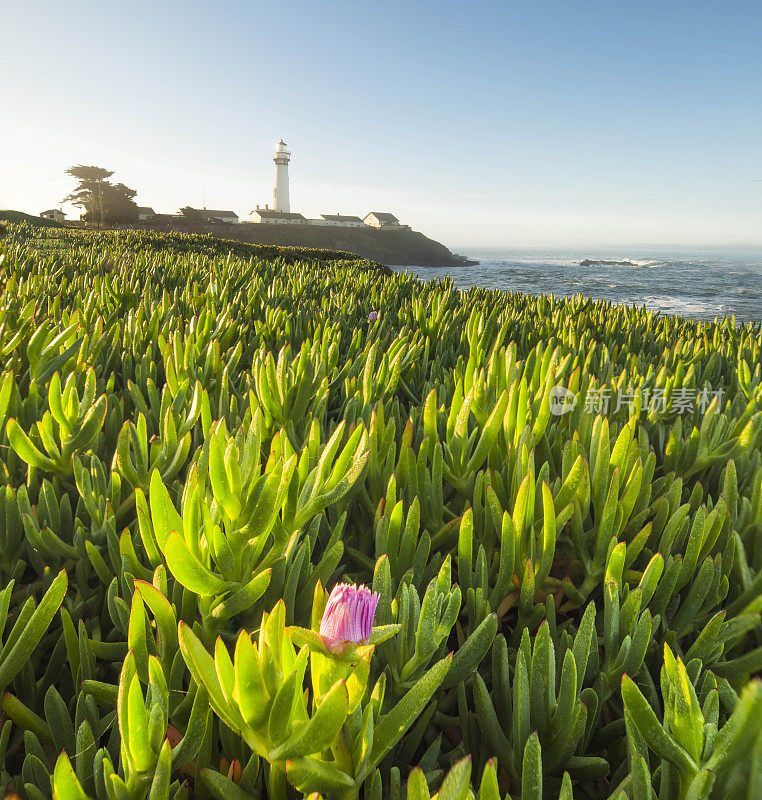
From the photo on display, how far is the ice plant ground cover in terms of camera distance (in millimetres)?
456

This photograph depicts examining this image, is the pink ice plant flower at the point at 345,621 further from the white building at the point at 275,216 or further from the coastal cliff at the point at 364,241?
the white building at the point at 275,216

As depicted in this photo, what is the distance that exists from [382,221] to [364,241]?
53.7 ft

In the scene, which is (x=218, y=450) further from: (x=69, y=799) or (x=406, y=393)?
(x=406, y=393)

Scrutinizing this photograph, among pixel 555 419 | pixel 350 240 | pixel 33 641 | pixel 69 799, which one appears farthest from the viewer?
pixel 350 240

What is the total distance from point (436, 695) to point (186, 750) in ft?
1.07

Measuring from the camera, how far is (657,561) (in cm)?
66

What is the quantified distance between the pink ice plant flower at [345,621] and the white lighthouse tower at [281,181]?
74255 millimetres

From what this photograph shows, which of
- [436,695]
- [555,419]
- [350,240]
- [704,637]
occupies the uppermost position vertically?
[350,240]

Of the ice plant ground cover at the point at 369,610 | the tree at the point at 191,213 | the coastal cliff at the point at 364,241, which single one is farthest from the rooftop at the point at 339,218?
the ice plant ground cover at the point at 369,610

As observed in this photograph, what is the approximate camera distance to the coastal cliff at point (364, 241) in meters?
54.2

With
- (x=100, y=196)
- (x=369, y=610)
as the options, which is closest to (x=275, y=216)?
(x=100, y=196)

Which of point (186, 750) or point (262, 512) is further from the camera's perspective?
point (262, 512)

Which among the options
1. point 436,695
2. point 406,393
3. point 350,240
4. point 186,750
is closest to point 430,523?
point 436,695

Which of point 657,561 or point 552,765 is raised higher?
point 657,561
